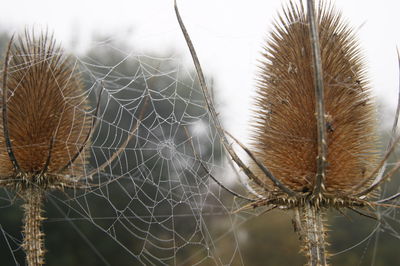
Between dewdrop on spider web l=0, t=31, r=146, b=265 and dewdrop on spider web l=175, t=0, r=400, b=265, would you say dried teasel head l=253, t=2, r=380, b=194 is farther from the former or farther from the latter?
dewdrop on spider web l=0, t=31, r=146, b=265

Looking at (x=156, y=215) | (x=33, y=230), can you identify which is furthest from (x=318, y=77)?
(x=156, y=215)

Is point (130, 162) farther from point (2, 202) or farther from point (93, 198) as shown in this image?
point (2, 202)

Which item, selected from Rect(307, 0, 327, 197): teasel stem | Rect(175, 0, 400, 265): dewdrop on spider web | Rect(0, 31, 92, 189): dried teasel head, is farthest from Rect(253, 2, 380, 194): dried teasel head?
Rect(0, 31, 92, 189): dried teasel head

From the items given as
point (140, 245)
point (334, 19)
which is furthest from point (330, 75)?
point (140, 245)

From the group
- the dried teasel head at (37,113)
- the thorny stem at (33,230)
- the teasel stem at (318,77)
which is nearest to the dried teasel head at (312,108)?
the teasel stem at (318,77)

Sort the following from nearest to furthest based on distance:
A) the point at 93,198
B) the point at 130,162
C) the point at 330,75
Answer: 1. the point at 330,75
2. the point at 130,162
3. the point at 93,198

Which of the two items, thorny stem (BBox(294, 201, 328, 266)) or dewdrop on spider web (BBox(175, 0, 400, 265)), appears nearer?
thorny stem (BBox(294, 201, 328, 266))

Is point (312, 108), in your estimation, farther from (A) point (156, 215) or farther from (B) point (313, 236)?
(A) point (156, 215)
